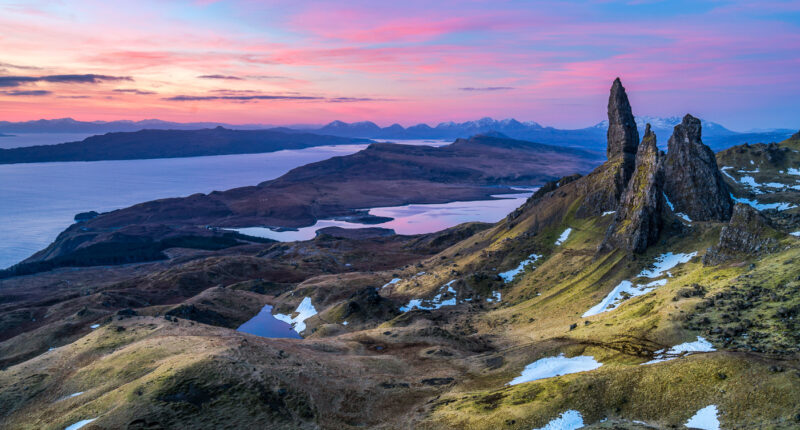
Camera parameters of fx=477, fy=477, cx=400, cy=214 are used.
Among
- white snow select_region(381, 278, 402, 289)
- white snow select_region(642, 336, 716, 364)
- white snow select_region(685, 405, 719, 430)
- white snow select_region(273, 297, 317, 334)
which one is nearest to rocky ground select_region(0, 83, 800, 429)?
white snow select_region(642, 336, 716, 364)

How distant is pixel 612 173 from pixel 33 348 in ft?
470

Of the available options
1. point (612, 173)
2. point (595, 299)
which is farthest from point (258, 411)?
point (612, 173)

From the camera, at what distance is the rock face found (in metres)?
106

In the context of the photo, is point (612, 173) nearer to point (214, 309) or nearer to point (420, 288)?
point (420, 288)

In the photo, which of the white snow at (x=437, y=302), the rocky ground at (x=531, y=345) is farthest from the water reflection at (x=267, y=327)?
the white snow at (x=437, y=302)

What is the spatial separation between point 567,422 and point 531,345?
23.7m

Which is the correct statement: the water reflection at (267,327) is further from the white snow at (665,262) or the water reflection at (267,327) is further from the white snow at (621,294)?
the white snow at (665,262)

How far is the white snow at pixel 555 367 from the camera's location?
5628 centimetres

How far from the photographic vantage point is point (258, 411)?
170 feet

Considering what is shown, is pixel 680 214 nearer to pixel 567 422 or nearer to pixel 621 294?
pixel 621 294

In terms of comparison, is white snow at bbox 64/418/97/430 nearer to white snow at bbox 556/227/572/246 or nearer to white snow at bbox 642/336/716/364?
white snow at bbox 642/336/716/364

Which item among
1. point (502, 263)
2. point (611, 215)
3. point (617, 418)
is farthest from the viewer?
point (502, 263)

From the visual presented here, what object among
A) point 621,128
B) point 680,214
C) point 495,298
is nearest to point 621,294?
point 495,298

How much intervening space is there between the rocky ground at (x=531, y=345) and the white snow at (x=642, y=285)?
0.45m
